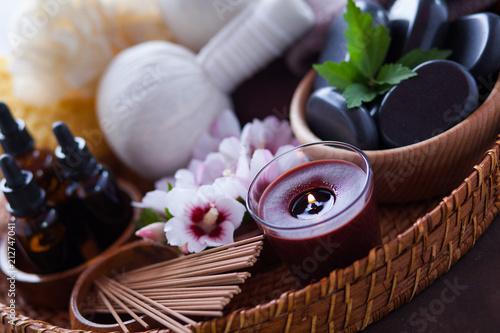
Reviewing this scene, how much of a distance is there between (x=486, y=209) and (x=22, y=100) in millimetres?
665

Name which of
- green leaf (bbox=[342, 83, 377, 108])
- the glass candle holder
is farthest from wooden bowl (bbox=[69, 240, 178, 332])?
green leaf (bbox=[342, 83, 377, 108])

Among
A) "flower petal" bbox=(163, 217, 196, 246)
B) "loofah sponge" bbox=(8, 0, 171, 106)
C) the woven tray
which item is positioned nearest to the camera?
the woven tray

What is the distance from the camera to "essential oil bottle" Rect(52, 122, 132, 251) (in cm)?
60

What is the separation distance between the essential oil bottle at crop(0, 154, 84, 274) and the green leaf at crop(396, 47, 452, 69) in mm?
444

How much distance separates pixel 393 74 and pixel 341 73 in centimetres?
6

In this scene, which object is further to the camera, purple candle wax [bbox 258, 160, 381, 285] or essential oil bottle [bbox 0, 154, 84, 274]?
essential oil bottle [bbox 0, 154, 84, 274]

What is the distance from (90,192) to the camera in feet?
2.01

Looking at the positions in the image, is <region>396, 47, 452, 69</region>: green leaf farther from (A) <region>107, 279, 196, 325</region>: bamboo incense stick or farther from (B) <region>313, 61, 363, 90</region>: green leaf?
(A) <region>107, 279, 196, 325</region>: bamboo incense stick

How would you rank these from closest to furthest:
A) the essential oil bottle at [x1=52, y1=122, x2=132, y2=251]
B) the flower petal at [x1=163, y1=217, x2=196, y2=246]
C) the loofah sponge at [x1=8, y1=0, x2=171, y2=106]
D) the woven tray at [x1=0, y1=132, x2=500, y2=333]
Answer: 1. the woven tray at [x1=0, y1=132, x2=500, y2=333]
2. the flower petal at [x1=163, y1=217, x2=196, y2=246]
3. the essential oil bottle at [x1=52, y1=122, x2=132, y2=251]
4. the loofah sponge at [x1=8, y1=0, x2=171, y2=106]

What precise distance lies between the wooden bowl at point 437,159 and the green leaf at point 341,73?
9 centimetres

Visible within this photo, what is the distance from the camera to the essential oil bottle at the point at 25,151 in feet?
2.03

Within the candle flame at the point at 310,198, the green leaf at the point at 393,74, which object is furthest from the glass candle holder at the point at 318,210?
the green leaf at the point at 393,74

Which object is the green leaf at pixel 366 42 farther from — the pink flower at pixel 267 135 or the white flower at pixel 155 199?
the white flower at pixel 155 199

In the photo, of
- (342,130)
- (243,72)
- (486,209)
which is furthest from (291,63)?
(486,209)
